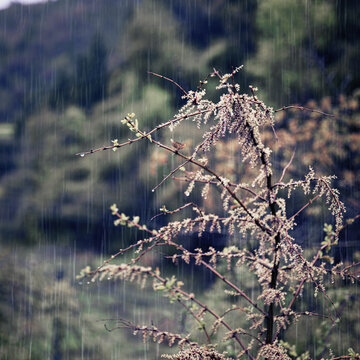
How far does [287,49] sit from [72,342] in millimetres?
3883

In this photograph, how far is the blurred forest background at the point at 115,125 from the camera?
12.3ft

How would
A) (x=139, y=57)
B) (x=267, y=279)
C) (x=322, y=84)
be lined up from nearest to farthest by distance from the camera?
(x=267, y=279)
(x=322, y=84)
(x=139, y=57)

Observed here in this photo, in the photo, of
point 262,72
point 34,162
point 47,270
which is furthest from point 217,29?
point 47,270

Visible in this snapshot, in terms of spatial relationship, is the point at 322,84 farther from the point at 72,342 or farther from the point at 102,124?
the point at 72,342

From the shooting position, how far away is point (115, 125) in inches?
202

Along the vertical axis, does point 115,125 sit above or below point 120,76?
below

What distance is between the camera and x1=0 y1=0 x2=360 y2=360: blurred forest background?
374 centimetres

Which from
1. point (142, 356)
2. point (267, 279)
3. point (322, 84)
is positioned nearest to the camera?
point (267, 279)

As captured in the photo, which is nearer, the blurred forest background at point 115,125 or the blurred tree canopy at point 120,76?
the blurred forest background at point 115,125

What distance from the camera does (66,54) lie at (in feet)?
17.9

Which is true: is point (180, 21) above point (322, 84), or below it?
above

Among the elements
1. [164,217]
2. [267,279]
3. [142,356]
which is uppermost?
[164,217]

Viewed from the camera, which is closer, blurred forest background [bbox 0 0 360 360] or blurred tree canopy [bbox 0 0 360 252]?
blurred forest background [bbox 0 0 360 360]

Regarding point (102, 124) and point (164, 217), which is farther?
point (102, 124)
